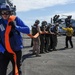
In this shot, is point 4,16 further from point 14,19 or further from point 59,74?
point 59,74

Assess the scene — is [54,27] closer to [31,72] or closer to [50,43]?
[50,43]

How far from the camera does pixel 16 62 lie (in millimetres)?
6172

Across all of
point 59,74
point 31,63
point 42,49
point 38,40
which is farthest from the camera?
point 42,49

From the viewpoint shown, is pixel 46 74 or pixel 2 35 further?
pixel 46 74

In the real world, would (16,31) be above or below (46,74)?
above

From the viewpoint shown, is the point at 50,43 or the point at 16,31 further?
the point at 50,43

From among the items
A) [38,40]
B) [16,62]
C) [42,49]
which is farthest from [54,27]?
[16,62]

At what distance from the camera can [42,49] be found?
17781 mm

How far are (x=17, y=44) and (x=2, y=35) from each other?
0.32 metres

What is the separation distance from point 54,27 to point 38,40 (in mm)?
4298

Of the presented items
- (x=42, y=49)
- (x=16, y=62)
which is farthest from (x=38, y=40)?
(x=16, y=62)

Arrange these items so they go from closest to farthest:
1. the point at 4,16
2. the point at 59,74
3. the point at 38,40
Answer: the point at 4,16 < the point at 59,74 < the point at 38,40

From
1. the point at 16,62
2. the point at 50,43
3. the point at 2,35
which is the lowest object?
the point at 50,43

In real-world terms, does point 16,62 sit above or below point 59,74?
above
